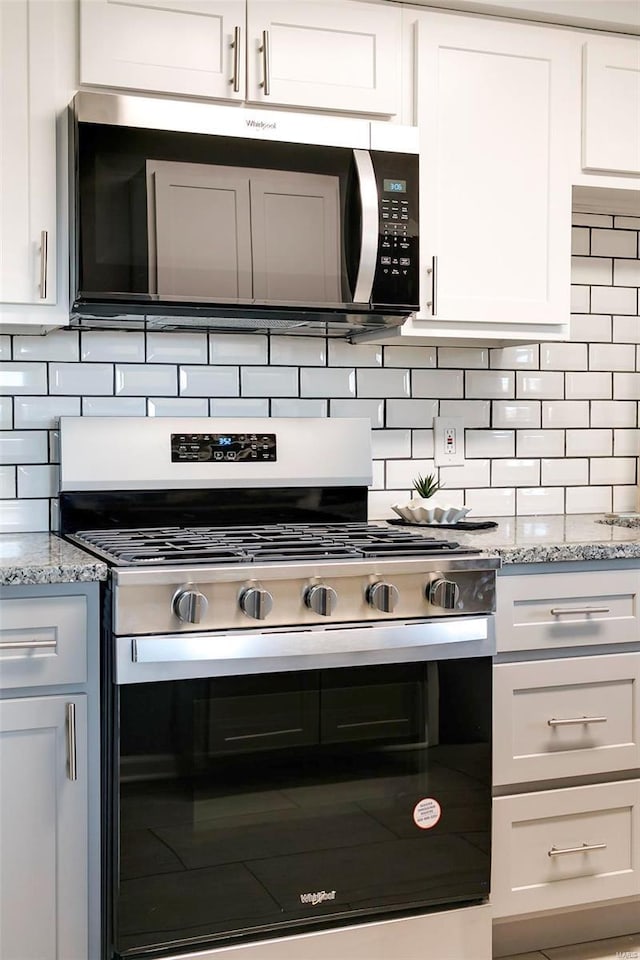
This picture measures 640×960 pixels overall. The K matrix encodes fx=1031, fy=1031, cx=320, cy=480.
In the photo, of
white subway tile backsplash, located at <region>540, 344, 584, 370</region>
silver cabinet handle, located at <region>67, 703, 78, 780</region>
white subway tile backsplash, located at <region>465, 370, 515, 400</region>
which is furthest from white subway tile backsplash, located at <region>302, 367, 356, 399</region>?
silver cabinet handle, located at <region>67, 703, 78, 780</region>

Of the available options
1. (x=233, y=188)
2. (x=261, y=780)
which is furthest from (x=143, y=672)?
(x=233, y=188)

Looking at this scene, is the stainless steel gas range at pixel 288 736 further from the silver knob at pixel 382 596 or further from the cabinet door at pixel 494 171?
the cabinet door at pixel 494 171

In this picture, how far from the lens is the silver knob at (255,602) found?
1892 millimetres

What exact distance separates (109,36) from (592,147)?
1.22m

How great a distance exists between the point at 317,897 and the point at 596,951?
776 mm

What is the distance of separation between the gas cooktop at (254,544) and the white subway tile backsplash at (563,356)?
2.68 ft

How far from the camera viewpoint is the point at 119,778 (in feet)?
6.13

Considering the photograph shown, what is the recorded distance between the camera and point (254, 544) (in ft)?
7.02

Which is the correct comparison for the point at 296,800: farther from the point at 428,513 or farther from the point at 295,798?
the point at 428,513

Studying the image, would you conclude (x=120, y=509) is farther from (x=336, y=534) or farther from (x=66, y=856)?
(x=66, y=856)

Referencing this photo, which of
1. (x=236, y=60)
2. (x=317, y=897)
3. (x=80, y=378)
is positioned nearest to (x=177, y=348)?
(x=80, y=378)

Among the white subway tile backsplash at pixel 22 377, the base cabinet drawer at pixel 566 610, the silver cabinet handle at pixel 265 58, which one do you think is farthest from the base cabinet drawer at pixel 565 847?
the silver cabinet handle at pixel 265 58

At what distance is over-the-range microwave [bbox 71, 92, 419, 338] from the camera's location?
7.18ft

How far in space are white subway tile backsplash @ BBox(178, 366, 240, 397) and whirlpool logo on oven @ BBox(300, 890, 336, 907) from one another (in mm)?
1230
